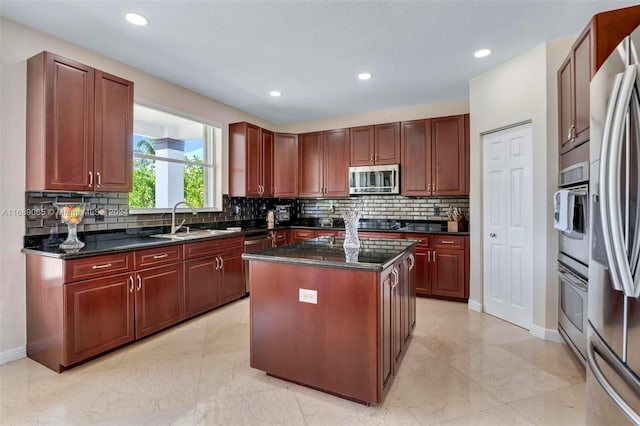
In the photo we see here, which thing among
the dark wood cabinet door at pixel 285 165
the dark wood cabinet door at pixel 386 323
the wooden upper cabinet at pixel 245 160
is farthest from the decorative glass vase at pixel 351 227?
the dark wood cabinet door at pixel 285 165

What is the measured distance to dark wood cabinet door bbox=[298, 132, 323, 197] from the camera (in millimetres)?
5246

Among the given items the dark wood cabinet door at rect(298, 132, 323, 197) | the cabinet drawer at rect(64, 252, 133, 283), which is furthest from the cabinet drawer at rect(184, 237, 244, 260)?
the dark wood cabinet door at rect(298, 132, 323, 197)

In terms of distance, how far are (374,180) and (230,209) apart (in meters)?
2.23

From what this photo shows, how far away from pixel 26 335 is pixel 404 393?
3.01 meters

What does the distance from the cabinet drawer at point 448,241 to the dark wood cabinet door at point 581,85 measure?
70.0 inches

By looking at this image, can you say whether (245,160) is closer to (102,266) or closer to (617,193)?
(102,266)

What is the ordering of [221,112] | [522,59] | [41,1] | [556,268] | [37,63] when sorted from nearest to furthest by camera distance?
1. [41,1]
2. [37,63]
3. [556,268]
4. [522,59]
5. [221,112]

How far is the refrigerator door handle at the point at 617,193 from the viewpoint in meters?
1.11

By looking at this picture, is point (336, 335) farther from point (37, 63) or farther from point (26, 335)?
point (37, 63)

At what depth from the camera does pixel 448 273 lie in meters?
4.04

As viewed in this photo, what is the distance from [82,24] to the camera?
8.32 feet

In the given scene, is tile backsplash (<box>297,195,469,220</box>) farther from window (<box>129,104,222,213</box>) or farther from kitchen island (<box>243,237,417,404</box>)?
kitchen island (<box>243,237,417,404</box>)

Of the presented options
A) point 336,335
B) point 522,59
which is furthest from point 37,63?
point 522,59

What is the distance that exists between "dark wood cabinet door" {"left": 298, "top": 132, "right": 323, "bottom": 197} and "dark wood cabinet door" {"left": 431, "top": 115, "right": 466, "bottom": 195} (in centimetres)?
181
